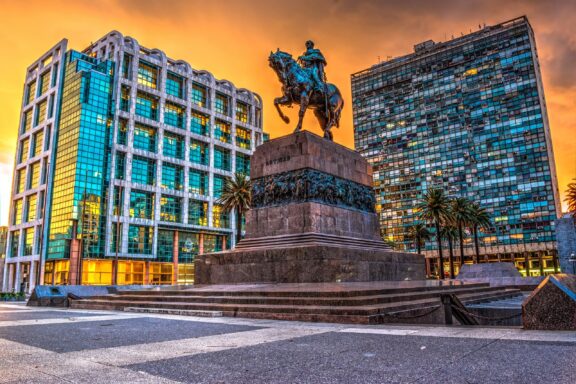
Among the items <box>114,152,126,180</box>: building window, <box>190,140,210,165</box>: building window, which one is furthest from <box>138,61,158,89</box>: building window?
<box>114,152,126,180</box>: building window

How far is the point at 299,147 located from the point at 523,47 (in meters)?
125

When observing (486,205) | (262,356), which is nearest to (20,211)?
(262,356)

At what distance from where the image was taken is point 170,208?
230ft

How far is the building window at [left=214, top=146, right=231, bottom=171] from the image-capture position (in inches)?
3125

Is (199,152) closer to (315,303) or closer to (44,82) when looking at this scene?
(44,82)

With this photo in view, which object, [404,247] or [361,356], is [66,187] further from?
[404,247]

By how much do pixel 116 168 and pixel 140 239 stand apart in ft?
37.3

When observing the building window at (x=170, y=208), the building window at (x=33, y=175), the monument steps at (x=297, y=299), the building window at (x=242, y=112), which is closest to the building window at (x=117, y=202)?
the building window at (x=170, y=208)

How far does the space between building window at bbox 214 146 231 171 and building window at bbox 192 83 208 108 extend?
8.66m

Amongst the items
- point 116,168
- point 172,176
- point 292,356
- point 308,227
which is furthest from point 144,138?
point 292,356

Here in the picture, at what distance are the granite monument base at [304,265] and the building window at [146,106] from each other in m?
54.2

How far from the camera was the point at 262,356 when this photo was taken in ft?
19.4

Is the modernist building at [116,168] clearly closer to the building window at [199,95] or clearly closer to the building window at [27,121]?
the building window at [27,121]

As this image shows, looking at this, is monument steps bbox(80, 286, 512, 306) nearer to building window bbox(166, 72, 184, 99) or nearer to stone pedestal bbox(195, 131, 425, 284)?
stone pedestal bbox(195, 131, 425, 284)
